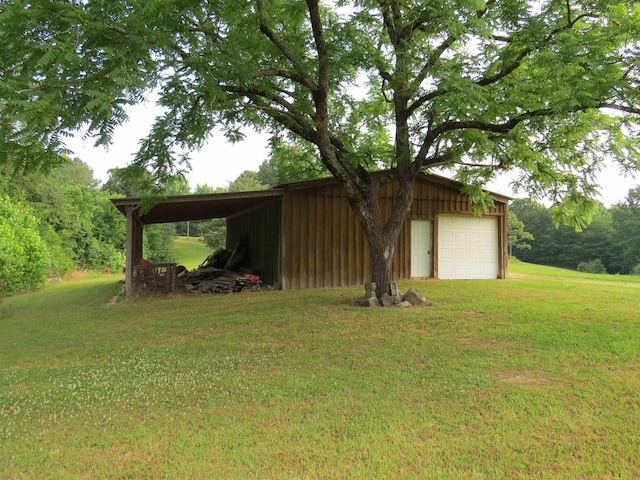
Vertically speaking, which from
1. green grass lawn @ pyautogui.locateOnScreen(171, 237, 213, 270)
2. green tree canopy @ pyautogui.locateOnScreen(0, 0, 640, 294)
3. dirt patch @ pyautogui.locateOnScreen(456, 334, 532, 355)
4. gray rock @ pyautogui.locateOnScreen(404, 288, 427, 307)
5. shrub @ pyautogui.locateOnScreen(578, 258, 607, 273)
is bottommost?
shrub @ pyautogui.locateOnScreen(578, 258, 607, 273)

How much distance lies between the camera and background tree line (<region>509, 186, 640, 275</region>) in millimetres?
44375

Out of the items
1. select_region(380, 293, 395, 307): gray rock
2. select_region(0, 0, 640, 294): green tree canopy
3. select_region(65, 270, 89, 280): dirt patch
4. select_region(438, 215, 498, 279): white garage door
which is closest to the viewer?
select_region(0, 0, 640, 294): green tree canopy

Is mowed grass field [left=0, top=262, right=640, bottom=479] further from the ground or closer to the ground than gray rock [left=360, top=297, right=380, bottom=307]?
closer to the ground

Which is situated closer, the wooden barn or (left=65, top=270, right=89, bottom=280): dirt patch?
the wooden barn

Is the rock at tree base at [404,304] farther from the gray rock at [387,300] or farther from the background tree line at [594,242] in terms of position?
the background tree line at [594,242]

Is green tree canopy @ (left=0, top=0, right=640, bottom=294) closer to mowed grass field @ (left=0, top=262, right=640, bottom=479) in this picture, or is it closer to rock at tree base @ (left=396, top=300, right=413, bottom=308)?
rock at tree base @ (left=396, top=300, right=413, bottom=308)

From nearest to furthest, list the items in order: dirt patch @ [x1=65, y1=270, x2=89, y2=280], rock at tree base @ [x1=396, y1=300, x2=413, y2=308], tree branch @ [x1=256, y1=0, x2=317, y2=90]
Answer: tree branch @ [x1=256, y1=0, x2=317, y2=90] → rock at tree base @ [x1=396, y1=300, x2=413, y2=308] → dirt patch @ [x1=65, y1=270, x2=89, y2=280]

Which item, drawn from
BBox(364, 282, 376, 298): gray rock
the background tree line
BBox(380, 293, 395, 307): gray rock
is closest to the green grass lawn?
BBox(364, 282, 376, 298): gray rock

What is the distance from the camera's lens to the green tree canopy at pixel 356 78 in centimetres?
416

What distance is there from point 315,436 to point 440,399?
1311 mm

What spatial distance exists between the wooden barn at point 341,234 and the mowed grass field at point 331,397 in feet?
15.7

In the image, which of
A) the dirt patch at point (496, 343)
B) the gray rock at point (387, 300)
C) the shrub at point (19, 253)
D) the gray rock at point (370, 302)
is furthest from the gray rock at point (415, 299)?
the shrub at point (19, 253)

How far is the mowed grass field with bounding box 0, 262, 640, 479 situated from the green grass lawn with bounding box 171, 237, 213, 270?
31295 mm

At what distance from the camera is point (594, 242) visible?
49062 mm
